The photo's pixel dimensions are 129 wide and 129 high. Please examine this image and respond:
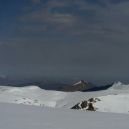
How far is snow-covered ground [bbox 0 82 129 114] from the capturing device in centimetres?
13825

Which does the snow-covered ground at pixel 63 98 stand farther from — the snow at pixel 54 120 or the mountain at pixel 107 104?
the snow at pixel 54 120

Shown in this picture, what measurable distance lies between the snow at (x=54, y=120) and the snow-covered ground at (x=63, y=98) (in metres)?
108

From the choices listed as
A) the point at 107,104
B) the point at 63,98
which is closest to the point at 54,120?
the point at 107,104

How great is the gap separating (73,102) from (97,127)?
13982 cm

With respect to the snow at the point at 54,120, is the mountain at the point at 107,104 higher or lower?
higher

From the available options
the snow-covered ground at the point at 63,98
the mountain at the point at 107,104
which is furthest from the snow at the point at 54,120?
the mountain at the point at 107,104

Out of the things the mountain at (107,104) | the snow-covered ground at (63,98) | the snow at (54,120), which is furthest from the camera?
the snow-covered ground at (63,98)

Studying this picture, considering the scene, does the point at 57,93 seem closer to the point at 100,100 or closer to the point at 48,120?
the point at 100,100

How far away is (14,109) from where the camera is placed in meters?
13.1

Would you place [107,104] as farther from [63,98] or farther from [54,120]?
[54,120]

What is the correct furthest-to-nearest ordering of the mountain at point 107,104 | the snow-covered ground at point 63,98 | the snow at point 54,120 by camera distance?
the snow-covered ground at point 63,98
the mountain at point 107,104
the snow at point 54,120

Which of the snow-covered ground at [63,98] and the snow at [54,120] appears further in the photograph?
the snow-covered ground at [63,98]

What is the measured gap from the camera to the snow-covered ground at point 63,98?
454 ft

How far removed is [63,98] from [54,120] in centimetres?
15951
